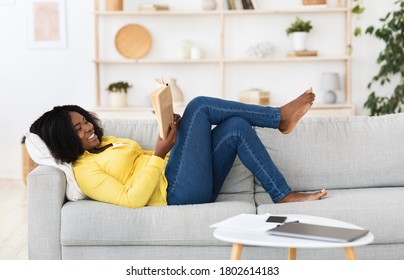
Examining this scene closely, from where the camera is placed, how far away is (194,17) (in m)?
6.21

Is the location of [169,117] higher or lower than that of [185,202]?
higher

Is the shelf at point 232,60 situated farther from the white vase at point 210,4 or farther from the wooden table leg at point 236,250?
the wooden table leg at point 236,250

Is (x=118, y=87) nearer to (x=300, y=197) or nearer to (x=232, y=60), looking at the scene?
(x=232, y=60)

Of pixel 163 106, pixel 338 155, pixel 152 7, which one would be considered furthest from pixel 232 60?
pixel 163 106

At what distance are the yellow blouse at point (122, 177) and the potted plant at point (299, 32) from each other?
3044 mm

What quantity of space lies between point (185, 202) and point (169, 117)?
0.39 m

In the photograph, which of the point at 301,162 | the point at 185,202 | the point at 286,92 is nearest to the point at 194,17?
the point at 286,92

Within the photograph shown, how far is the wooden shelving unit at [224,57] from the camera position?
19.6 ft

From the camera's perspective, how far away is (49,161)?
3.17 m

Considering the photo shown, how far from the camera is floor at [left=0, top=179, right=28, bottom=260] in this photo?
379 centimetres

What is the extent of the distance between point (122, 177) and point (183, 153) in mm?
299

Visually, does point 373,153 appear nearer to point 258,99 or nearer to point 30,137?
point 30,137

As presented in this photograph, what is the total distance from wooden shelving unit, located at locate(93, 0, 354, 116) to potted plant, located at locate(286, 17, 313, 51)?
0.10 meters
